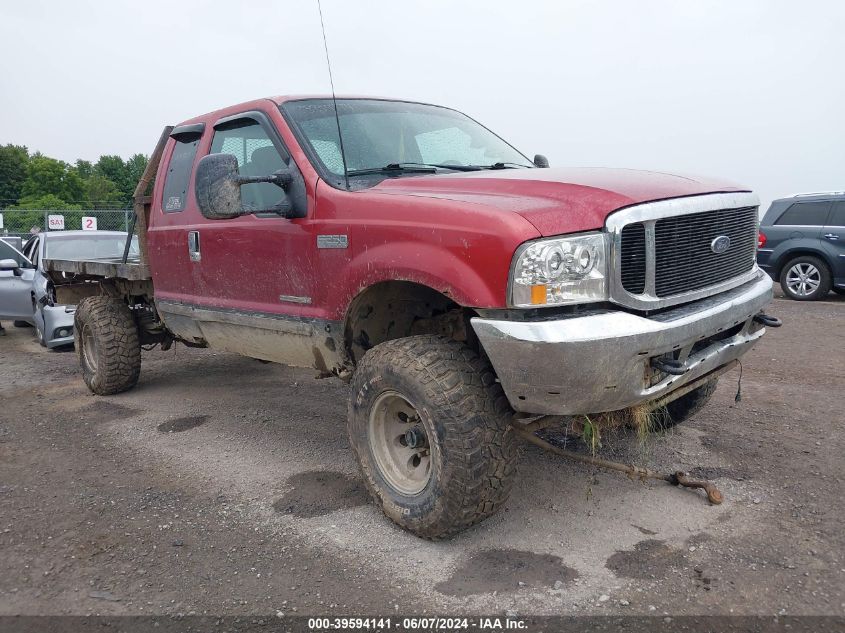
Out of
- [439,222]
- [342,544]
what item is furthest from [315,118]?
[342,544]

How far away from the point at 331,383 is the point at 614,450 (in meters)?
2.79

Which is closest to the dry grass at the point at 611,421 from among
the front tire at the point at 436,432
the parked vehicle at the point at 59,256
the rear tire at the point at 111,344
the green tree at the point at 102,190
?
the front tire at the point at 436,432

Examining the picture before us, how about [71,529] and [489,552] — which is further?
[71,529]

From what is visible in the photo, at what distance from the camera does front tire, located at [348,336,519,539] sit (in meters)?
2.91

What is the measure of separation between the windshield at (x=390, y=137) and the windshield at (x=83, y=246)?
5.65 metres

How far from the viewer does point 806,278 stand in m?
11.0

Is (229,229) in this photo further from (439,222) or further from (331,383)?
(331,383)

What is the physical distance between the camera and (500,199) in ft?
9.70

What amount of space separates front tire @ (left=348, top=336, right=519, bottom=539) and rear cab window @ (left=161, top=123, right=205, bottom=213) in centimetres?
225

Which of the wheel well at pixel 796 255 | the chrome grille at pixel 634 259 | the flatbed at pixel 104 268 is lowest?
the wheel well at pixel 796 255

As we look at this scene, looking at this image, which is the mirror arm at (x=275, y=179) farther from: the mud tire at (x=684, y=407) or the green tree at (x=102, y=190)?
the green tree at (x=102, y=190)

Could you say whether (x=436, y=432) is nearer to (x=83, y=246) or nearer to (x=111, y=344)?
(x=111, y=344)

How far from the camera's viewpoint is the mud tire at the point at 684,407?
4.20 meters

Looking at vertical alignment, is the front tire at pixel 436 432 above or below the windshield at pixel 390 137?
below
